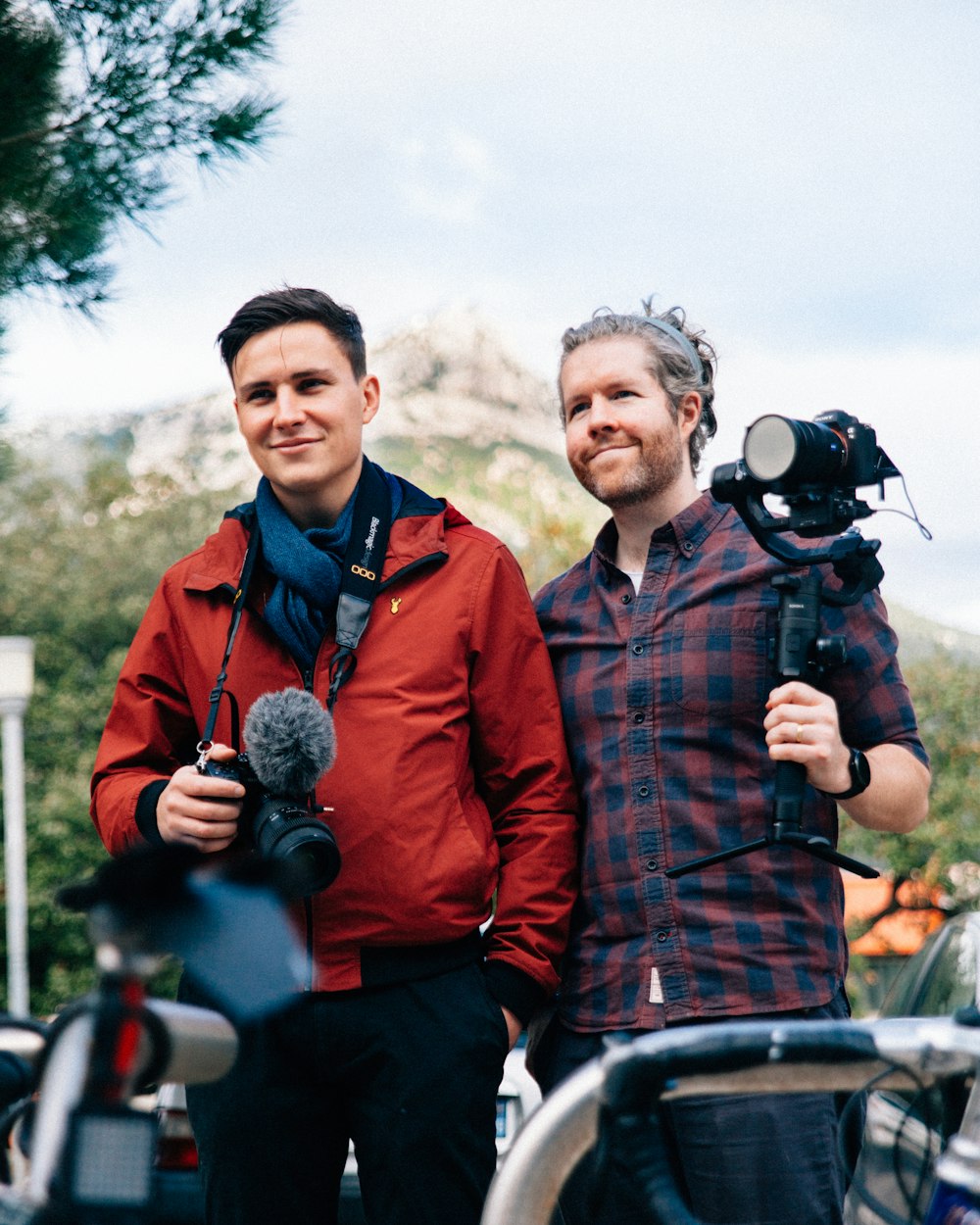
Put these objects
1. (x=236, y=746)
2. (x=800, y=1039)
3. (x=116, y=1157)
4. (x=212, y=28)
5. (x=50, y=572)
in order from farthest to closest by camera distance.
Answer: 1. (x=50, y=572)
2. (x=212, y=28)
3. (x=236, y=746)
4. (x=800, y=1039)
5. (x=116, y=1157)

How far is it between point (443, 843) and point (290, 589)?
53cm

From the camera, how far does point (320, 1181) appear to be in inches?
92.5

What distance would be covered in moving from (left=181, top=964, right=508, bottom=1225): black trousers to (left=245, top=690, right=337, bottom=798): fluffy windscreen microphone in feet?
1.30

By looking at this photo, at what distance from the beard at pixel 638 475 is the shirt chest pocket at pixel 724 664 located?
29 centimetres

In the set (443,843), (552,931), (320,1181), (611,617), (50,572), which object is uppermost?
(50,572)

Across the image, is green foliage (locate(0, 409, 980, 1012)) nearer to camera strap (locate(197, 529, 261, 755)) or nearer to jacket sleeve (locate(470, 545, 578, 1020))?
camera strap (locate(197, 529, 261, 755))

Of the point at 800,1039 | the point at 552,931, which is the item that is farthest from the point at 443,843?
the point at 800,1039

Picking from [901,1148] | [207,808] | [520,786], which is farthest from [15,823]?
[901,1148]

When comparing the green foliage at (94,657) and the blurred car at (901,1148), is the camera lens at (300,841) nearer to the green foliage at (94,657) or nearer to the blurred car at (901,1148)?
the blurred car at (901,1148)

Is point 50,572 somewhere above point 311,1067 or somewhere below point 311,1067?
above

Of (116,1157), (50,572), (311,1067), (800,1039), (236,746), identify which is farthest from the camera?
(50,572)

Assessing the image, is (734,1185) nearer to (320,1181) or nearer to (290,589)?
(320,1181)

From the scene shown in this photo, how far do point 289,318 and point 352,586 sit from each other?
1.77 ft

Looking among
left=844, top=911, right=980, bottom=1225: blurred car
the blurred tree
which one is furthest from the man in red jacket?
the blurred tree
